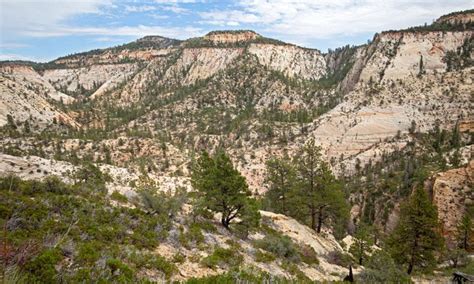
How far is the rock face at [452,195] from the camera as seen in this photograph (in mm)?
35906

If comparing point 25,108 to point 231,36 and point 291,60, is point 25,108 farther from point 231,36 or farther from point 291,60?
point 291,60

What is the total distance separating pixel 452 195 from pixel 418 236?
787 inches

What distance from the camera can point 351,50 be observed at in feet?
502

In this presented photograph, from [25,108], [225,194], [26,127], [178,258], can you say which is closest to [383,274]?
[225,194]

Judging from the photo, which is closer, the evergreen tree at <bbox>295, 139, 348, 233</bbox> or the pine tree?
the pine tree

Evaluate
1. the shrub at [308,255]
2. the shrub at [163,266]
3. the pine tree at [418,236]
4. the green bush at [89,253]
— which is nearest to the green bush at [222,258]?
the shrub at [163,266]

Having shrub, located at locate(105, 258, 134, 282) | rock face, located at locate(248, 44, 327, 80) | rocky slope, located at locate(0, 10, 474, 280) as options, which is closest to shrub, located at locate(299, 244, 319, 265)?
rocky slope, located at locate(0, 10, 474, 280)

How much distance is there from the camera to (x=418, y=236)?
21344 mm

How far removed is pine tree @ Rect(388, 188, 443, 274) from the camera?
68.9 ft

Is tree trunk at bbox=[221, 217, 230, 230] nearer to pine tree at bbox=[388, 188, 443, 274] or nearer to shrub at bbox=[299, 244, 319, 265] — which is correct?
shrub at bbox=[299, 244, 319, 265]

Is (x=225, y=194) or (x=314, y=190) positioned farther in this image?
(x=314, y=190)

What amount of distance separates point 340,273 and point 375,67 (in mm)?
76642

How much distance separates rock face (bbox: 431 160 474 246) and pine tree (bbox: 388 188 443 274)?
16.1 metres

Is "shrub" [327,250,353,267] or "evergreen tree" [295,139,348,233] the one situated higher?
"evergreen tree" [295,139,348,233]
